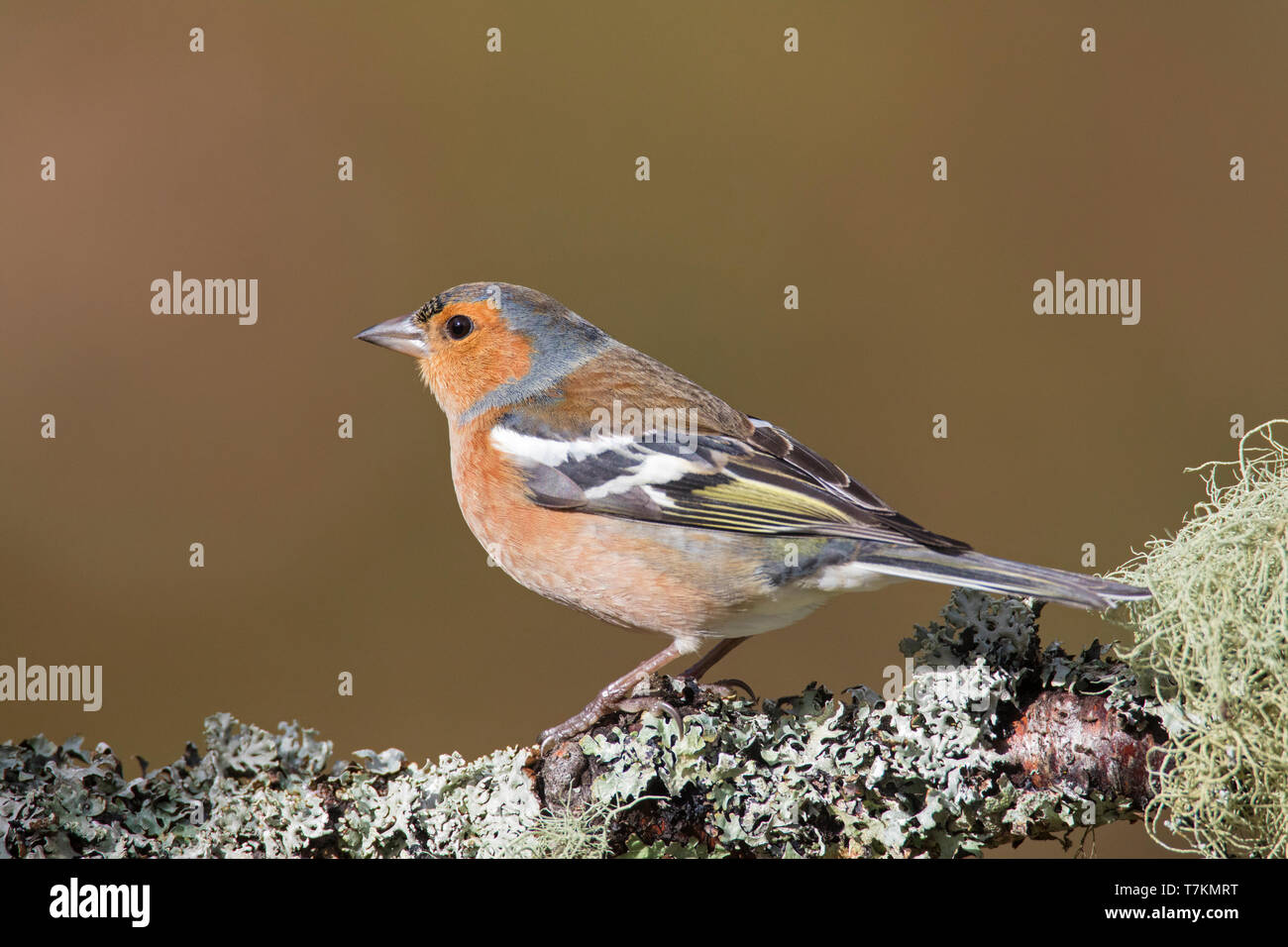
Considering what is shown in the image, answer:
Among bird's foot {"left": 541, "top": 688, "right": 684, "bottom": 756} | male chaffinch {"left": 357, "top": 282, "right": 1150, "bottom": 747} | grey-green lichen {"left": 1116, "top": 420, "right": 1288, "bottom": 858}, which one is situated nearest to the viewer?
grey-green lichen {"left": 1116, "top": 420, "right": 1288, "bottom": 858}

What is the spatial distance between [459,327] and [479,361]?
149 millimetres

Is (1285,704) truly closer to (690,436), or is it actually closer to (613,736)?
(613,736)

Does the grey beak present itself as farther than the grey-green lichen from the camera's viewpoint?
Yes

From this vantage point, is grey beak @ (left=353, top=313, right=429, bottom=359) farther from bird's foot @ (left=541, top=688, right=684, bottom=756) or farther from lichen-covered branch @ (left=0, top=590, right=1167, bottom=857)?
lichen-covered branch @ (left=0, top=590, right=1167, bottom=857)

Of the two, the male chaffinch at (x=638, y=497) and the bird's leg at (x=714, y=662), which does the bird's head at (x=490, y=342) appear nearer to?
the male chaffinch at (x=638, y=497)

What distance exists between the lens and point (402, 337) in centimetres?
375

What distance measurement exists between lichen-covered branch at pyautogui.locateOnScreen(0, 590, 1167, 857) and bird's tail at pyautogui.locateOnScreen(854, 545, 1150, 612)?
77 millimetres

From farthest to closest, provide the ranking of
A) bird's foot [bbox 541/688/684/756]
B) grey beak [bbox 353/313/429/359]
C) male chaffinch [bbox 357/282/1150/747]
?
grey beak [bbox 353/313/429/359] < male chaffinch [bbox 357/282/1150/747] < bird's foot [bbox 541/688/684/756]

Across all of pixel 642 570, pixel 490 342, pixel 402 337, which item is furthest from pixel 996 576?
pixel 402 337

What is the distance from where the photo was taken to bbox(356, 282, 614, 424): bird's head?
357cm

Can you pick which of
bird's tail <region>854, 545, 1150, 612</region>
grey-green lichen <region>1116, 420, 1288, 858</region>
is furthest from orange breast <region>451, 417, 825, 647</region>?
grey-green lichen <region>1116, 420, 1288, 858</region>

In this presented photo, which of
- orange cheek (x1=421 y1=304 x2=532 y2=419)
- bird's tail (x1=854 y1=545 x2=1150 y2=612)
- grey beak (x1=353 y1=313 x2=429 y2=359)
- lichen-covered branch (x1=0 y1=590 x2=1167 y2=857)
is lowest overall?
lichen-covered branch (x1=0 y1=590 x2=1167 y2=857)

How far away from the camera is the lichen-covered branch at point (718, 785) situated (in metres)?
2.09

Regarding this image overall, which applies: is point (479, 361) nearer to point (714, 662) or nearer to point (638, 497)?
point (638, 497)
